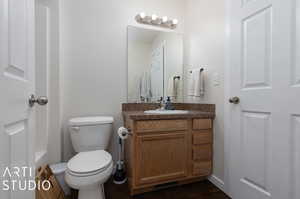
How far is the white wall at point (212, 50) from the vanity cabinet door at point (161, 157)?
0.36 meters

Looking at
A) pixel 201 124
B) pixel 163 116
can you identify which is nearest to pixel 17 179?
pixel 163 116

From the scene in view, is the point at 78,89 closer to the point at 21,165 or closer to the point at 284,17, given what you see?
the point at 21,165

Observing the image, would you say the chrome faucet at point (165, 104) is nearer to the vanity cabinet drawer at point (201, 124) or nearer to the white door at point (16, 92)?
the vanity cabinet drawer at point (201, 124)

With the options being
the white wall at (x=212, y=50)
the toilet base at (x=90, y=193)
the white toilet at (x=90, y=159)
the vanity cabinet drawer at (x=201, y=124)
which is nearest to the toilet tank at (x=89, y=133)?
the white toilet at (x=90, y=159)

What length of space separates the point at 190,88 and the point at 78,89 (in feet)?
4.26

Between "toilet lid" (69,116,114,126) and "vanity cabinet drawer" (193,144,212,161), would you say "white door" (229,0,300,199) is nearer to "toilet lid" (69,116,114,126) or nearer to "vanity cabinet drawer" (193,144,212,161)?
"vanity cabinet drawer" (193,144,212,161)

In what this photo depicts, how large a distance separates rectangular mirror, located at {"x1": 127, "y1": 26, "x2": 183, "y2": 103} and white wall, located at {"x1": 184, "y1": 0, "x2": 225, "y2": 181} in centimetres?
23

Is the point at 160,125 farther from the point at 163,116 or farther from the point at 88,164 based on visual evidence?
the point at 88,164

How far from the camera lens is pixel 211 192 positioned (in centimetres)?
154

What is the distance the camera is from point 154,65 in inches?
80.9

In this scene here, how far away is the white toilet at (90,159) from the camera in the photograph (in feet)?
3.83

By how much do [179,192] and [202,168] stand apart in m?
0.33

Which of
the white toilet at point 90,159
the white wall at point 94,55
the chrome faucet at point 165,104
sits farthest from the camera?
the chrome faucet at point 165,104

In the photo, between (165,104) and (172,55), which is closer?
(165,104)
